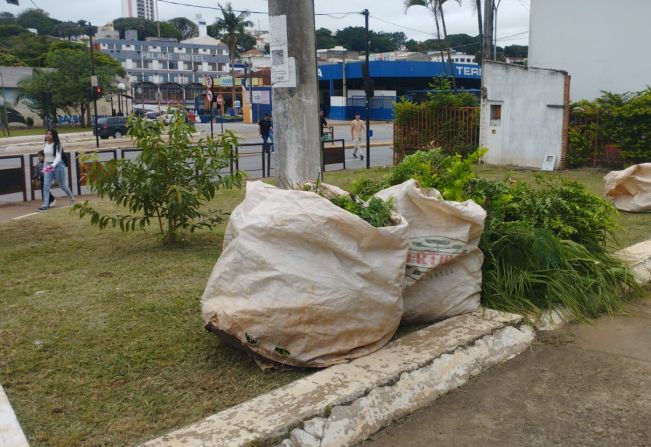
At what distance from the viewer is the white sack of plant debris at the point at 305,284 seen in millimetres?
3756

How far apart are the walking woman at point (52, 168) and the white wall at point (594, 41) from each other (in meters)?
14.4

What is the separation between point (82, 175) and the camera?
574 inches

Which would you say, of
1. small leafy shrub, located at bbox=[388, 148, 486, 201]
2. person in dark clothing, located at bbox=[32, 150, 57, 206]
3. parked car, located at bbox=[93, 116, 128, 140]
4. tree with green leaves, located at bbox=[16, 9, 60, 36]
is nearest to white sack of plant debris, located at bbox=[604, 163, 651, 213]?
small leafy shrub, located at bbox=[388, 148, 486, 201]

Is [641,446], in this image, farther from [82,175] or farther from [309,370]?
[82,175]

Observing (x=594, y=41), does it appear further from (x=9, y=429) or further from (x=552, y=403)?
(x=9, y=429)

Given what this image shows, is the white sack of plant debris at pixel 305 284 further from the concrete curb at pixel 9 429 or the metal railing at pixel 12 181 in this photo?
the metal railing at pixel 12 181

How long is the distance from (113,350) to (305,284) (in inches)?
54.0

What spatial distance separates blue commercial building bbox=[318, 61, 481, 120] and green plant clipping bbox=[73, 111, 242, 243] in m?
50.7

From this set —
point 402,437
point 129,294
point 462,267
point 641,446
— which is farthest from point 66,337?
point 641,446

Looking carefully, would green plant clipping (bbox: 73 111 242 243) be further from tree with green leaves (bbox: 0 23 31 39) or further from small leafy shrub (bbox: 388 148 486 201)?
tree with green leaves (bbox: 0 23 31 39)

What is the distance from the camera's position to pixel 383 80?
63.8m

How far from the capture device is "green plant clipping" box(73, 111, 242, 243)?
7.13m

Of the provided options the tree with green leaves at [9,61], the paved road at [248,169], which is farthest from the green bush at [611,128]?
the tree with green leaves at [9,61]

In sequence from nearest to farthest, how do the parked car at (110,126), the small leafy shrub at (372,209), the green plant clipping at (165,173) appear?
the small leafy shrub at (372,209) → the green plant clipping at (165,173) → the parked car at (110,126)
